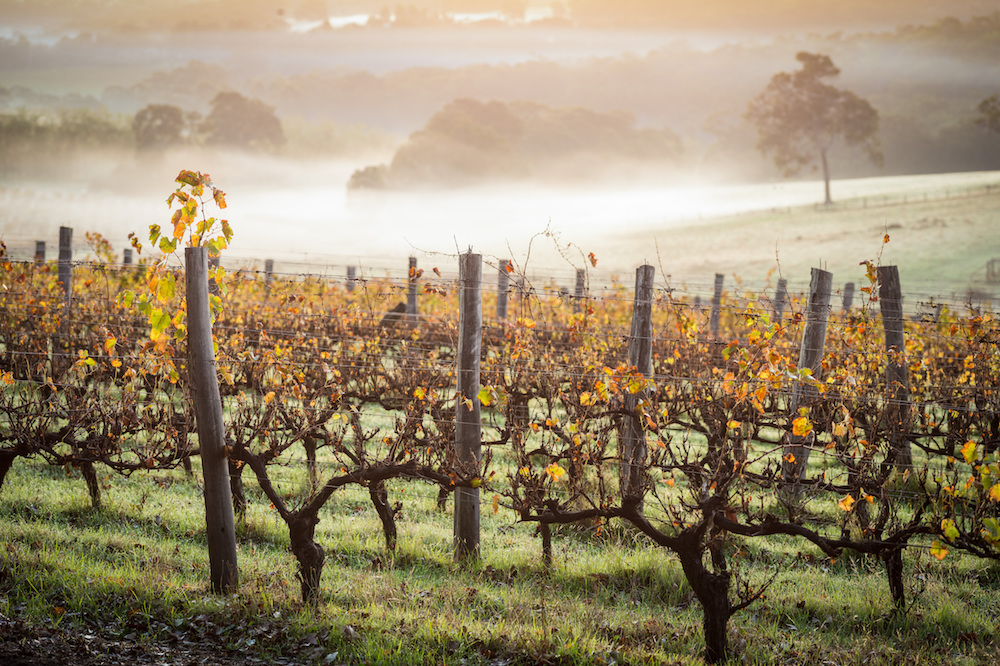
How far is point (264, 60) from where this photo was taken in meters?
151

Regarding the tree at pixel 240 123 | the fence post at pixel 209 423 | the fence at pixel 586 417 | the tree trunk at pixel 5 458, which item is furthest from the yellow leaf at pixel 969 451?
the tree at pixel 240 123

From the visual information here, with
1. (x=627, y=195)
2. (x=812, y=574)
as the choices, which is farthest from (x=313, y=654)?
(x=627, y=195)

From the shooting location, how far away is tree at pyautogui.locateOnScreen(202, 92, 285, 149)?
104 meters

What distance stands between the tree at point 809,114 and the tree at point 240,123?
70.5 meters

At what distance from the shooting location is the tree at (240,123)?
340 feet

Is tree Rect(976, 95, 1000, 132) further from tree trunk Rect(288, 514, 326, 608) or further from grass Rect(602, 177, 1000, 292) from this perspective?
tree trunk Rect(288, 514, 326, 608)

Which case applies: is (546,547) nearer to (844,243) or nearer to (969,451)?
(969,451)

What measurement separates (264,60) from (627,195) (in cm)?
8497

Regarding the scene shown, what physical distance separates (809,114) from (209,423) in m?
70.2

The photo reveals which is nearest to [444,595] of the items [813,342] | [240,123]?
[813,342]

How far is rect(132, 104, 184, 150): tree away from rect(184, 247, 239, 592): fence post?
102526mm

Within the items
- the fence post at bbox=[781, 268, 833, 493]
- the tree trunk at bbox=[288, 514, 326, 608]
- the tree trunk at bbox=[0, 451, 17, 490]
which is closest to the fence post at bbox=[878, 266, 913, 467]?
the fence post at bbox=[781, 268, 833, 493]

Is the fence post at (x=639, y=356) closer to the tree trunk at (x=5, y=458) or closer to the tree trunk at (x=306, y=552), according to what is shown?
the tree trunk at (x=306, y=552)

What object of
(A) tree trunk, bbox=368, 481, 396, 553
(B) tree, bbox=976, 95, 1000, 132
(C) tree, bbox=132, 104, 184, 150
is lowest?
(A) tree trunk, bbox=368, 481, 396, 553
